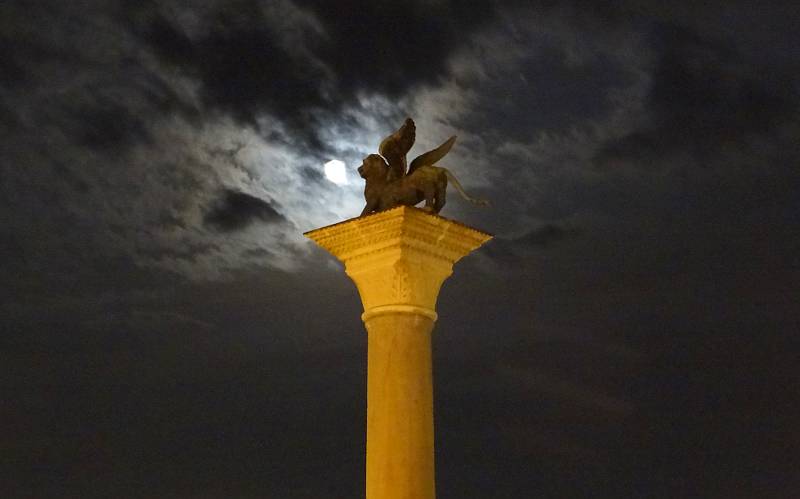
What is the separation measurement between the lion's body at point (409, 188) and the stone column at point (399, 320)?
15.4 inches

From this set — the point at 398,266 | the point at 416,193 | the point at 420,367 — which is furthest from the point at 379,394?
the point at 416,193

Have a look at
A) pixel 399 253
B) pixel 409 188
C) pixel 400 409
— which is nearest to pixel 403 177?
pixel 409 188

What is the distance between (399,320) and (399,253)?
77 cm

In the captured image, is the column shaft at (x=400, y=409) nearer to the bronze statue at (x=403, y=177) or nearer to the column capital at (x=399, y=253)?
the column capital at (x=399, y=253)

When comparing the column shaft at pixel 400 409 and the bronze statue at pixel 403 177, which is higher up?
the bronze statue at pixel 403 177

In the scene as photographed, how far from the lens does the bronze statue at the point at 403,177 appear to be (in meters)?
13.1

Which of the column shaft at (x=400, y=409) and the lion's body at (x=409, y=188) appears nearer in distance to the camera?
the column shaft at (x=400, y=409)

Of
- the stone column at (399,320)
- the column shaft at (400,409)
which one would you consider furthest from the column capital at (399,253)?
the column shaft at (400,409)

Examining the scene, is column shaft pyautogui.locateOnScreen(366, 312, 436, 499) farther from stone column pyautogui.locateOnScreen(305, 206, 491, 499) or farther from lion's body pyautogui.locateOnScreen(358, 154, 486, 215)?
lion's body pyautogui.locateOnScreen(358, 154, 486, 215)

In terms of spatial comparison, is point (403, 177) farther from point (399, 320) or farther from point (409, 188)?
point (399, 320)

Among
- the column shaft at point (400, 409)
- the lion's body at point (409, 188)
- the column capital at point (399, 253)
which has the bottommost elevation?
the column shaft at point (400, 409)

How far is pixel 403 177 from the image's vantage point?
43.7 ft

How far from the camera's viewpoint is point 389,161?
13461mm

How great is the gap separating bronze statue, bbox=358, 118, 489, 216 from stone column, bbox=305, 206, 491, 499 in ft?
1.26
